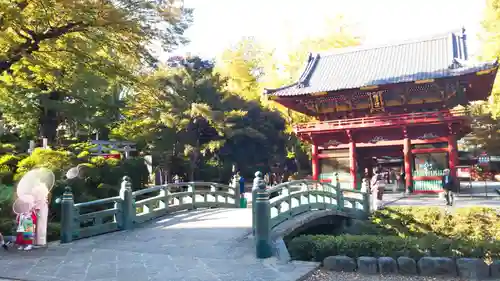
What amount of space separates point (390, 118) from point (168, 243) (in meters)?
17.6

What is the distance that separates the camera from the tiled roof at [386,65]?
74.7 ft

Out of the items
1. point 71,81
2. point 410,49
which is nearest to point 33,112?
point 71,81

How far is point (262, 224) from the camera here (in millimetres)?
8242

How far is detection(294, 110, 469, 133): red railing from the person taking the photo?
21.8 m

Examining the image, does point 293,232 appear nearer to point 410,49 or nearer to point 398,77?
point 398,77

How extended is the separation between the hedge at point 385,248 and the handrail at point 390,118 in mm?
14712

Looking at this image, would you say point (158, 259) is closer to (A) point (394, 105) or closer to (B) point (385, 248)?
(B) point (385, 248)

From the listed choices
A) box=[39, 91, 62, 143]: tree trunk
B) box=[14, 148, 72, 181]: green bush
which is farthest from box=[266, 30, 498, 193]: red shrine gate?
box=[14, 148, 72, 181]: green bush

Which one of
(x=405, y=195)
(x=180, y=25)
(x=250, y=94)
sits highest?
(x=250, y=94)

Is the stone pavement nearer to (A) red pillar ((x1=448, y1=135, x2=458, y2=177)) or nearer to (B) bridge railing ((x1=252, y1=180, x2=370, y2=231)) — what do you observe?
(B) bridge railing ((x1=252, y1=180, x2=370, y2=231))

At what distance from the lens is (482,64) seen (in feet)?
66.2

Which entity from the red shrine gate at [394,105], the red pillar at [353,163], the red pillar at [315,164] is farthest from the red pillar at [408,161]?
the red pillar at [315,164]

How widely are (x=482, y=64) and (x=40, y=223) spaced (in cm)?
2053

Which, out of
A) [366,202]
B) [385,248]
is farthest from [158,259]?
[366,202]
